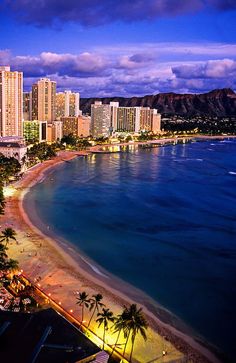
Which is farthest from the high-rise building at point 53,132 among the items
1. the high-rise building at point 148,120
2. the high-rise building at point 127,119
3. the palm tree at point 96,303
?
the palm tree at point 96,303

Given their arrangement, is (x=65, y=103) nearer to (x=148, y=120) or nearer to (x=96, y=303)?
(x=148, y=120)

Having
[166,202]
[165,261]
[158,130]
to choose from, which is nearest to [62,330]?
[165,261]

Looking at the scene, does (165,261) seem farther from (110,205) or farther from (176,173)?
(176,173)

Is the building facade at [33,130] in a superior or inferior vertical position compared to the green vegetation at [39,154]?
superior

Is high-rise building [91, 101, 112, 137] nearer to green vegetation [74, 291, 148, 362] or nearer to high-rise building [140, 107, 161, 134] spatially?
high-rise building [140, 107, 161, 134]

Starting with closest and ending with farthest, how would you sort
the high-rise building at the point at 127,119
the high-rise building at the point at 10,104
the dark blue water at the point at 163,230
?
1. the dark blue water at the point at 163,230
2. the high-rise building at the point at 10,104
3. the high-rise building at the point at 127,119

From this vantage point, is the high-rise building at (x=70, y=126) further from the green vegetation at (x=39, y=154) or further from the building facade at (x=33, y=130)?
the green vegetation at (x=39, y=154)
